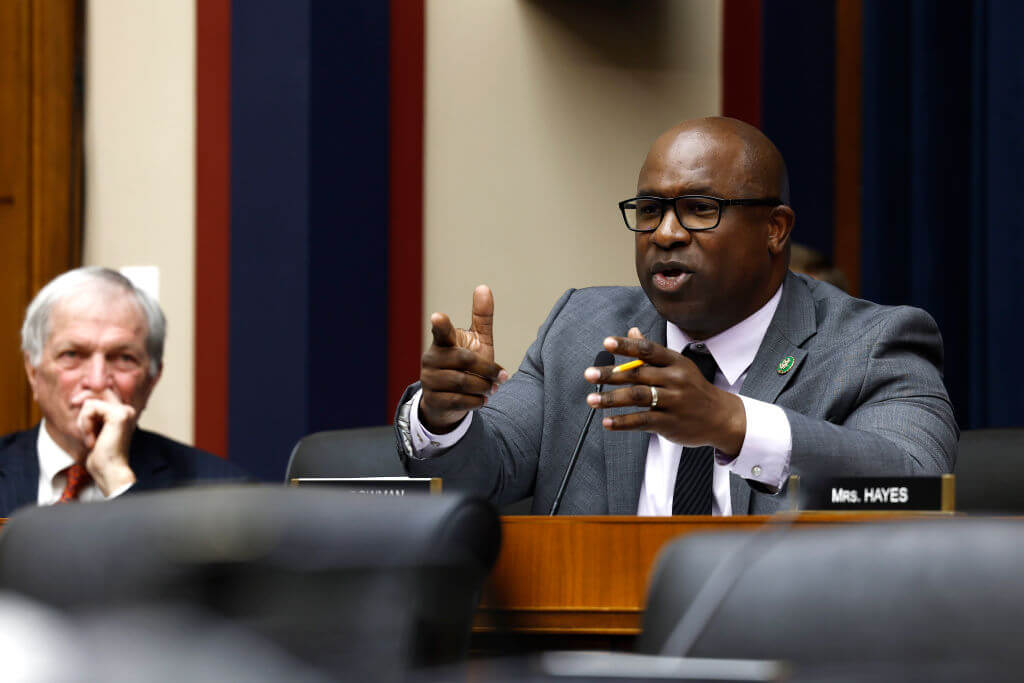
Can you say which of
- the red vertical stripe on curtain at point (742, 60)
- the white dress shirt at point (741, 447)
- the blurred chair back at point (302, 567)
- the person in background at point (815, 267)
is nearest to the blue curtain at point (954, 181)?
the person in background at point (815, 267)

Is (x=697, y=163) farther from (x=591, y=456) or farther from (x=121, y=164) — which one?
(x=121, y=164)

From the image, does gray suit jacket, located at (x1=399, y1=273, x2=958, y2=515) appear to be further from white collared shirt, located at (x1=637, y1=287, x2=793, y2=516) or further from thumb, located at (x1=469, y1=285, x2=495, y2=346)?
thumb, located at (x1=469, y1=285, x2=495, y2=346)

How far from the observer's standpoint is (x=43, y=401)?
2.62 m

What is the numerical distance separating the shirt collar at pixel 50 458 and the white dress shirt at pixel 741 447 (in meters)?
0.79

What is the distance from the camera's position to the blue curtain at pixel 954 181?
10.4ft

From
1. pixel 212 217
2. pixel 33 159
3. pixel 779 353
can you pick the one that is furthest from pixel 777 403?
pixel 33 159

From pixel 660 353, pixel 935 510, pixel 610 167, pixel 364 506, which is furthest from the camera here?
pixel 610 167

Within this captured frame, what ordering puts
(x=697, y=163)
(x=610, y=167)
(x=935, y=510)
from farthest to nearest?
(x=610, y=167)
(x=697, y=163)
(x=935, y=510)

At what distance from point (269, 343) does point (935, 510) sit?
Result: 252 cm

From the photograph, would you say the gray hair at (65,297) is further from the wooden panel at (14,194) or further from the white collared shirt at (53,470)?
the wooden panel at (14,194)

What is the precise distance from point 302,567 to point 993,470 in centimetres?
181

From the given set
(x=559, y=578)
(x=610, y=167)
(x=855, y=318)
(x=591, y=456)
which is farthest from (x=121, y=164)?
(x=559, y=578)

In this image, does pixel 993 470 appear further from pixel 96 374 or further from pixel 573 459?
pixel 96 374

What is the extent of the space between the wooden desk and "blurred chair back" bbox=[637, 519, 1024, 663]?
656 mm
